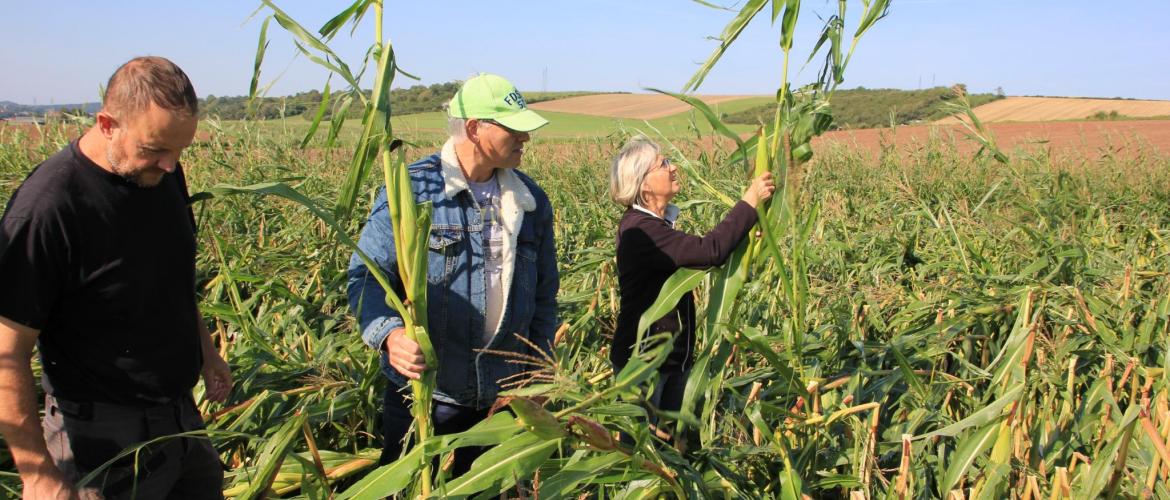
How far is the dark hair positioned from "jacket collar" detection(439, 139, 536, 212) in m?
0.65

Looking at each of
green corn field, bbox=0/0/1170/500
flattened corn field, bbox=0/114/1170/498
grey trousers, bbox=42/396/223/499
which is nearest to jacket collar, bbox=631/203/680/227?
green corn field, bbox=0/0/1170/500

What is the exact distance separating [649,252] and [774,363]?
29.9 inches

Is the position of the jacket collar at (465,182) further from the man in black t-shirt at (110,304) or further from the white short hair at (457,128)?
the man in black t-shirt at (110,304)

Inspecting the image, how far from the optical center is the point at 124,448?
168 cm

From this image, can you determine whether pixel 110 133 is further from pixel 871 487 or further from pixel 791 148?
pixel 871 487

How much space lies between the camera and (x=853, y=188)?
22.8ft

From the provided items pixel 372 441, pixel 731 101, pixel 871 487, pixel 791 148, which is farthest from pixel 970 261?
pixel 731 101

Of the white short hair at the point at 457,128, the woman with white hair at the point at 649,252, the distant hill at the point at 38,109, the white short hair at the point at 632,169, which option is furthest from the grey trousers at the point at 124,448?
the distant hill at the point at 38,109

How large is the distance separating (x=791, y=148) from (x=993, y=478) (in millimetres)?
886

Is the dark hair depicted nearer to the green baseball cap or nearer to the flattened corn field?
the flattened corn field

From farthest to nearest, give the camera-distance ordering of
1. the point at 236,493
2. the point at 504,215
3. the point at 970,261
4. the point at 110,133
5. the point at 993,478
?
the point at 970,261 → the point at 236,493 → the point at 504,215 → the point at 993,478 → the point at 110,133

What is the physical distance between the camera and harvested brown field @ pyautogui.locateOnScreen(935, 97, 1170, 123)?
1073 inches

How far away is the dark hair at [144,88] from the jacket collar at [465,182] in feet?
2.13

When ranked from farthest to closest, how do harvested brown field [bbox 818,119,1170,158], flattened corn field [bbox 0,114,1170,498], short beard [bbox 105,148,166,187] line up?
harvested brown field [bbox 818,119,1170,158], flattened corn field [bbox 0,114,1170,498], short beard [bbox 105,148,166,187]
